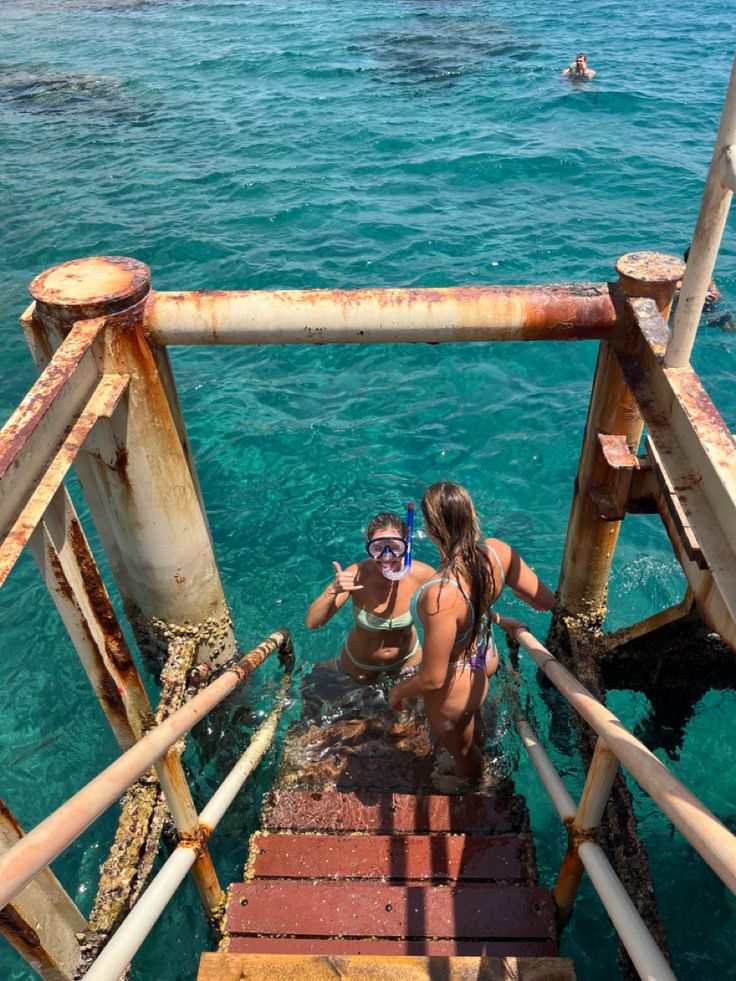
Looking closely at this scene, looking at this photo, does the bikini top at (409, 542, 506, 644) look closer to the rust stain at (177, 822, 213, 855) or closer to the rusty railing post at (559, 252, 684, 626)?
the rusty railing post at (559, 252, 684, 626)

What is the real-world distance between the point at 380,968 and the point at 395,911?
0.56 meters

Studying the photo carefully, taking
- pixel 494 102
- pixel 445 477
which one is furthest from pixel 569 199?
pixel 445 477

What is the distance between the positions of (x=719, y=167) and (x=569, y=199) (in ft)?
41.0

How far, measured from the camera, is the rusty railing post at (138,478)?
3.98m

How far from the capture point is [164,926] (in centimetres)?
476

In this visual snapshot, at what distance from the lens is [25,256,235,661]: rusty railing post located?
3.98 meters

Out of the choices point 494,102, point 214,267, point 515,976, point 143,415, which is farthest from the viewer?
point 494,102

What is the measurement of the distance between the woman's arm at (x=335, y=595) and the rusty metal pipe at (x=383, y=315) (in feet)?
4.76

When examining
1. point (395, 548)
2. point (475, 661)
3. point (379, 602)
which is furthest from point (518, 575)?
point (379, 602)

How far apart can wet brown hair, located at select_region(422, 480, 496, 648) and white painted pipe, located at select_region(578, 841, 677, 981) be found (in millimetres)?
1290

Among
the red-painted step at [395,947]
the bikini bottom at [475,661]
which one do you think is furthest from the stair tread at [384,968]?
the bikini bottom at [475,661]

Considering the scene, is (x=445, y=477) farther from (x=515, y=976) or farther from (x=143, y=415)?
(x=515, y=976)

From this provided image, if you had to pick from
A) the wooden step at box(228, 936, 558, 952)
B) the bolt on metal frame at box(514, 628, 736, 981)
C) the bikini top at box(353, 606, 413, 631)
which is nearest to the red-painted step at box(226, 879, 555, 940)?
the wooden step at box(228, 936, 558, 952)

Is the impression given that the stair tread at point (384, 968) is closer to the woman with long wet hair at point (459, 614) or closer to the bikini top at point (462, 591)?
the woman with long wet hair at point (459, 614)
